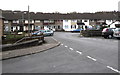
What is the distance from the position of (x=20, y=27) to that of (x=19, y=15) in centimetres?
596

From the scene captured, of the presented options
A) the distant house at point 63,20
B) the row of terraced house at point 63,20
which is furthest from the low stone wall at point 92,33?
the distant house at point 63,20

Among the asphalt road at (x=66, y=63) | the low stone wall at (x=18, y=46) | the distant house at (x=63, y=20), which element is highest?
the distant house at (x=63, y=20)

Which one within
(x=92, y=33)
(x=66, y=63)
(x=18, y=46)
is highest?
(x=92, y=33)

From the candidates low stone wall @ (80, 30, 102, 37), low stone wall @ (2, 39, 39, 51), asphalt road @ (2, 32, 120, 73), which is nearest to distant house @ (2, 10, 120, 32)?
low stone wall @ (80, 30, 102, 37)

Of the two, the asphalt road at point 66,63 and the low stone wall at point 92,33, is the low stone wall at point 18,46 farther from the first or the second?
the low stone wall at point 92,33

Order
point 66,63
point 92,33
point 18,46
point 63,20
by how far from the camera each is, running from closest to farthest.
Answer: point 66,63 < point 18,46 < point 92,33 < point 63,20

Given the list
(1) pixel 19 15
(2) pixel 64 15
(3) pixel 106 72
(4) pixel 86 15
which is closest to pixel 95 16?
(4) pixel 86 15

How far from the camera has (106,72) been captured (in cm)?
711

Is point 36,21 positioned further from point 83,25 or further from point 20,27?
point 83,25

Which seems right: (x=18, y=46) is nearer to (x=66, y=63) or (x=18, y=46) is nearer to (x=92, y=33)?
(x=66, y=63)

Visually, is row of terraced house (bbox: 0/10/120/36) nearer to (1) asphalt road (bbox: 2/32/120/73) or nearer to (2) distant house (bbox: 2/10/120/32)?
(2) distant house (bbox: 2/10/120/32)

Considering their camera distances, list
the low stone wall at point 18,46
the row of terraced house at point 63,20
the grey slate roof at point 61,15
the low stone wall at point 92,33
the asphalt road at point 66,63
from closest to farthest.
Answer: the asphalt road at point 66,63 → the low stone wall at point 18,46 → the low stone wall at point 92,33 → the row of terraced house at point 63,20 → the grey slate roof at point 61,15

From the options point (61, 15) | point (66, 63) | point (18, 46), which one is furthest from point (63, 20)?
point (66, 63)

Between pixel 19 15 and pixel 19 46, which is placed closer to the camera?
pixel 19 46
